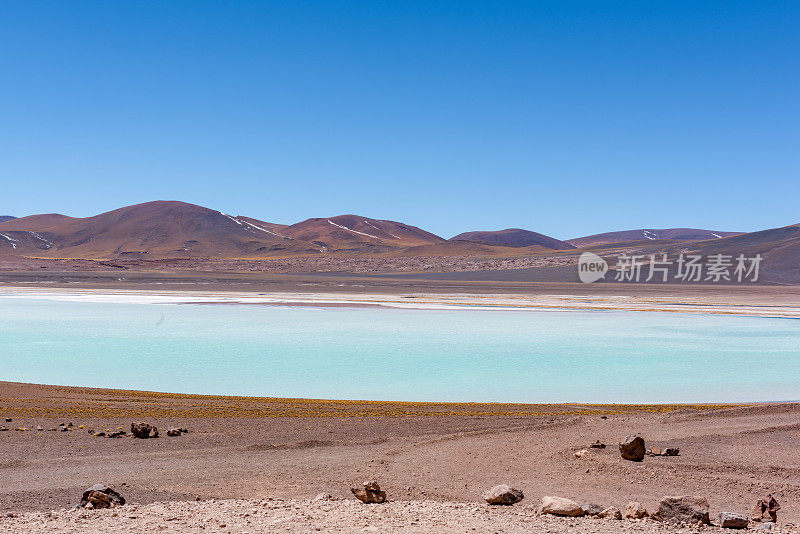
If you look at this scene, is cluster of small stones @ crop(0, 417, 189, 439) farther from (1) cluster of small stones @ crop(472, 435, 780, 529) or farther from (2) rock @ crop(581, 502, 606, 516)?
(2) rock @ crop(581, 502, 606, 516)

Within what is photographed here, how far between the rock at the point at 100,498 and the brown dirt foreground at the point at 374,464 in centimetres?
19

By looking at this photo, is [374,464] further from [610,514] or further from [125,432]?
[125,432]

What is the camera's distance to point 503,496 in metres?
6.44

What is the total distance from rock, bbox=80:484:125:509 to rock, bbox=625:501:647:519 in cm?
453

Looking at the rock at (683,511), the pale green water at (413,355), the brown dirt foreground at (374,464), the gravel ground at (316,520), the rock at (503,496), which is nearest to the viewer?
the gravel ground at (316,520)

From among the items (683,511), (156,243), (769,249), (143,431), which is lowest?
(143,431)

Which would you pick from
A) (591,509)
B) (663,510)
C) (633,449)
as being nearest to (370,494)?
(591,509)

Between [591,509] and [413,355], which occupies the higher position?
[591,509]

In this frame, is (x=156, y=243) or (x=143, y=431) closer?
(x=143, y=431)

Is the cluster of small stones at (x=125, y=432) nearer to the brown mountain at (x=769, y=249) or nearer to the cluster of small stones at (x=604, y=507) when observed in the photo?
the cluster of small stones at (x=604, y=507)

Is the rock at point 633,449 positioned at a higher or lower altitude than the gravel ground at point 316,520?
higher

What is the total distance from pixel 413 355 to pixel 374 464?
42.3ft

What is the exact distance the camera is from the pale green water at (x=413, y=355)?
15.8 metres

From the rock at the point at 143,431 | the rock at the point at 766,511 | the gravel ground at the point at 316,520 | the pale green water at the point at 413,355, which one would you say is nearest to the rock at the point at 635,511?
the gravel ground at the point at 316,520
